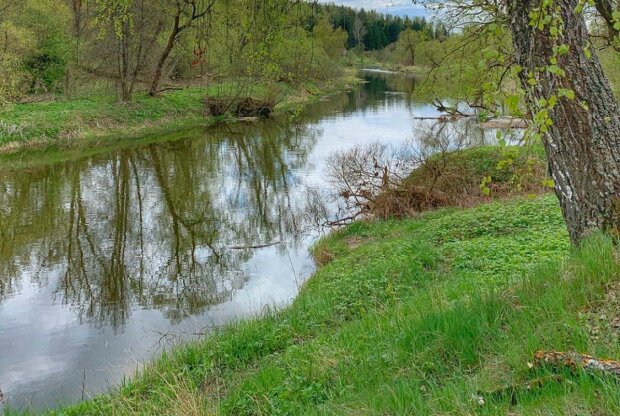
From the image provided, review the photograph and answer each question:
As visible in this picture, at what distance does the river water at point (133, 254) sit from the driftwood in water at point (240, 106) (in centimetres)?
1110

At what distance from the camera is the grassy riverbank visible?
73.7 ft

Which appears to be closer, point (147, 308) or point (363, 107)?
point (147, 308)

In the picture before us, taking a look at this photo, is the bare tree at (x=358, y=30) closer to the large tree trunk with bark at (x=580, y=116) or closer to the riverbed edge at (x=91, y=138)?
the riverbed edge at (x=91, y=138)

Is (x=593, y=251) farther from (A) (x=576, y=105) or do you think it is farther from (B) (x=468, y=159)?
(B) (x=468, y=159)

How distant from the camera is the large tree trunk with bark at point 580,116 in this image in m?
3.56

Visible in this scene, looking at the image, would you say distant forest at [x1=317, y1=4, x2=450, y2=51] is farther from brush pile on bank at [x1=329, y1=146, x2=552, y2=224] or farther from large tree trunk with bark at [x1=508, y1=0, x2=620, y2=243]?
large tree trunk with bark at [x1=508, y1=0, x2=620, y2=243]

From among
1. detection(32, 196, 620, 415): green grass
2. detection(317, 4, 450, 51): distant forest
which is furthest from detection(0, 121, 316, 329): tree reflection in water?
detection(317, 4, 450, 51): distant forest

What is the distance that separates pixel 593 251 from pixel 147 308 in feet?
24.2

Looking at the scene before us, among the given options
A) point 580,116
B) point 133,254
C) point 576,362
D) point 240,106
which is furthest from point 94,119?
point 576,362

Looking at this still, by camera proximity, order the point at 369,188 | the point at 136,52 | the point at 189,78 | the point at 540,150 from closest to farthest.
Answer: the point at 369,188 → the point at 540,150 → the point at 136,52 → the point at 189,78

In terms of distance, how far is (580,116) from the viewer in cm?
361

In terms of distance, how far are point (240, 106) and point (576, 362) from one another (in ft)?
110

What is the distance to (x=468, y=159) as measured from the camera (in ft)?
49.9

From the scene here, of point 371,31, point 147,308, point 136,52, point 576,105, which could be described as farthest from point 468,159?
point 371,31
